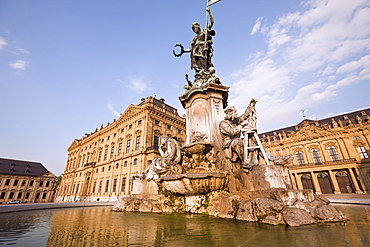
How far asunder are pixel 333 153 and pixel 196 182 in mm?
40431

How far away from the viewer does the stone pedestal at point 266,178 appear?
4355 millimetres

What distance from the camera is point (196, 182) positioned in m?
5.17

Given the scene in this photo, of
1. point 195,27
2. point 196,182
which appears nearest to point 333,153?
point 195,27

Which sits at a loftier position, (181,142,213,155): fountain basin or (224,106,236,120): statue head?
(224,106,236,120): statue head

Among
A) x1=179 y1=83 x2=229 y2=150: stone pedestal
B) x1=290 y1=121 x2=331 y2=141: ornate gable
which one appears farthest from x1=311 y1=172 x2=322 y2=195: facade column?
x1=179 y1=83 x2=229 y2=150: stone pedestal

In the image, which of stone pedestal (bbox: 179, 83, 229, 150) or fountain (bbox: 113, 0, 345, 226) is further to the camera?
stone pedestal (bbox: 179, 83, 229, 150)

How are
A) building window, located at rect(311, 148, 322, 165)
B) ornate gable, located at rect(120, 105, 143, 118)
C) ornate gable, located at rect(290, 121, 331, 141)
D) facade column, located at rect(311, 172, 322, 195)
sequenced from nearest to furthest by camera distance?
ornate gable, located at rect(120, 105, 143, 118) < facade column, located at rect(311, 172, 322, 195) < building window, located at rect(311, 148, 322, 165) < ornate gable, located at rect(290, 121, 331, 141)

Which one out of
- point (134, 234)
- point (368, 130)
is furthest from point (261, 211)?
point (368, 130)

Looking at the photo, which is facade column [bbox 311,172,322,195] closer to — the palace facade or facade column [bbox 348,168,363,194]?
facade column [bbox 348,168,363,194]

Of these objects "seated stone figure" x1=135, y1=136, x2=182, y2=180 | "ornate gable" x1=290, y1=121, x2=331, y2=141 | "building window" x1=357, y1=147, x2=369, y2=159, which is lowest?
"seated stone figure" x1=135, y1=136, x2=182, y2=180

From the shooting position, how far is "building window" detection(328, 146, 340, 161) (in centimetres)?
3225

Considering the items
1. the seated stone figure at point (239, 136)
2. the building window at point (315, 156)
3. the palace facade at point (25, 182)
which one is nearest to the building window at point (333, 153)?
the building window at point (315, 156)

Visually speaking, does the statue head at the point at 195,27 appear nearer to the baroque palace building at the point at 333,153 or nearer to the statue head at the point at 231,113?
the statue head at the point at 231,113

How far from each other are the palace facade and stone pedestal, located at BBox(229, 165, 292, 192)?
59.2 metres
